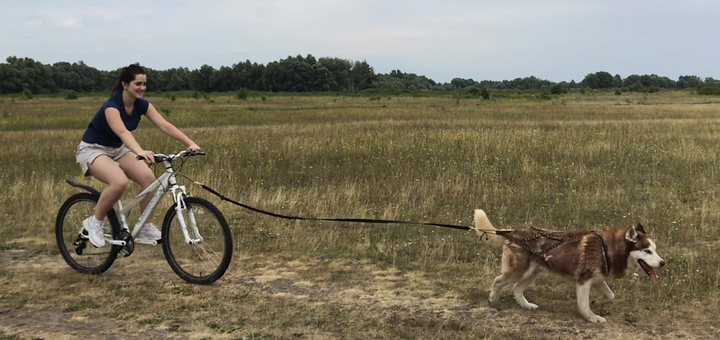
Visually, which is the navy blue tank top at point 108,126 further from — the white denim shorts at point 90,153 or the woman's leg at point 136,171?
the woman's leg at point 136,171

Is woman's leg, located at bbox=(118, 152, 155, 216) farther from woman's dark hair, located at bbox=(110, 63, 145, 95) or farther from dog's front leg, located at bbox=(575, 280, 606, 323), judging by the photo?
dog's front leg, located at bbox=(575, 280, 606, 323)

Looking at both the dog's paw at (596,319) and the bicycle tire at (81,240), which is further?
the bicycle tire at (81,240)

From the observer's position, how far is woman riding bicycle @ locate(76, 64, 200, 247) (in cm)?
527

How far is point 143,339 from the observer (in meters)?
4.10

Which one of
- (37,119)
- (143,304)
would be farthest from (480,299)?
(37,119)

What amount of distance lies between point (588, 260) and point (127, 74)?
4.48 m

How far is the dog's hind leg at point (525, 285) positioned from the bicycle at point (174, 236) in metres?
2.62

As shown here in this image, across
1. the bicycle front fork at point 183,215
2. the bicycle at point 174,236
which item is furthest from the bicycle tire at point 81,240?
the bicycle front fork at point 183,215

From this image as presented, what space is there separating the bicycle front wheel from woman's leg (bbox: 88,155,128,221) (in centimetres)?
53

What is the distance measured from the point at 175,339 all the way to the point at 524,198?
643 cm

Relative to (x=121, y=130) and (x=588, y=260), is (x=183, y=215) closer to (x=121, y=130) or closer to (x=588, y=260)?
(x=121, y=130)

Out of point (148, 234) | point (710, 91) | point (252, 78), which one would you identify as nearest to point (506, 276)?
point (148, 234)

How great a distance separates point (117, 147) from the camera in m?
5.59

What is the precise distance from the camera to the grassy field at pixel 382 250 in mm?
4379
